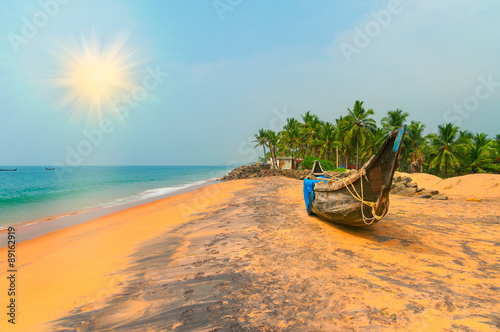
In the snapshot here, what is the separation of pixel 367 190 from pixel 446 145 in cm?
3475

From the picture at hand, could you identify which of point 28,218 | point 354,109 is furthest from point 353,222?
Answer: point 354,109

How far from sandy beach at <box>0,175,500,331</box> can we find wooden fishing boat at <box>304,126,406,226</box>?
2.15 feet

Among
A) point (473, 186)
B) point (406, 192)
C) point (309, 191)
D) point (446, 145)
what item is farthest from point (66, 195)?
point (446, 145)

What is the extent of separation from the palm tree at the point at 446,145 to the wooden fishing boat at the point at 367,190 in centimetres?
3372

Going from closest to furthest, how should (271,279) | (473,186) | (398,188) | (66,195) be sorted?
(271,279)
(398,188)
(473,186)
(66,195)

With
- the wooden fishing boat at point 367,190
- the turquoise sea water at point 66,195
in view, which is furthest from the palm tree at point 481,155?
the turquoise sea water at point 66,195

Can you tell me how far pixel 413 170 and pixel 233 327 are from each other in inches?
1807

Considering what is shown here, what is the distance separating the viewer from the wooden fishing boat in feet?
17.0

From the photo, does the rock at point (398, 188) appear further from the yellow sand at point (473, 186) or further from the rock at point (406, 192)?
the yellow sand at point (473, 186)

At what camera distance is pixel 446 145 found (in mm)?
30688

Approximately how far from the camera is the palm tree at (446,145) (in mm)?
30125

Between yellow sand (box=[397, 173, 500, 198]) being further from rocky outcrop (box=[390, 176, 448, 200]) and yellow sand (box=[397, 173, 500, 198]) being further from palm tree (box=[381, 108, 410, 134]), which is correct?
palm tree (box=[381, 108, 410, 134])

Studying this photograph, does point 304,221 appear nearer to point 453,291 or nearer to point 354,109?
point 453,291

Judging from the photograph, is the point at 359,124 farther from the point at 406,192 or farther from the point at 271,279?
the point at 271,279
